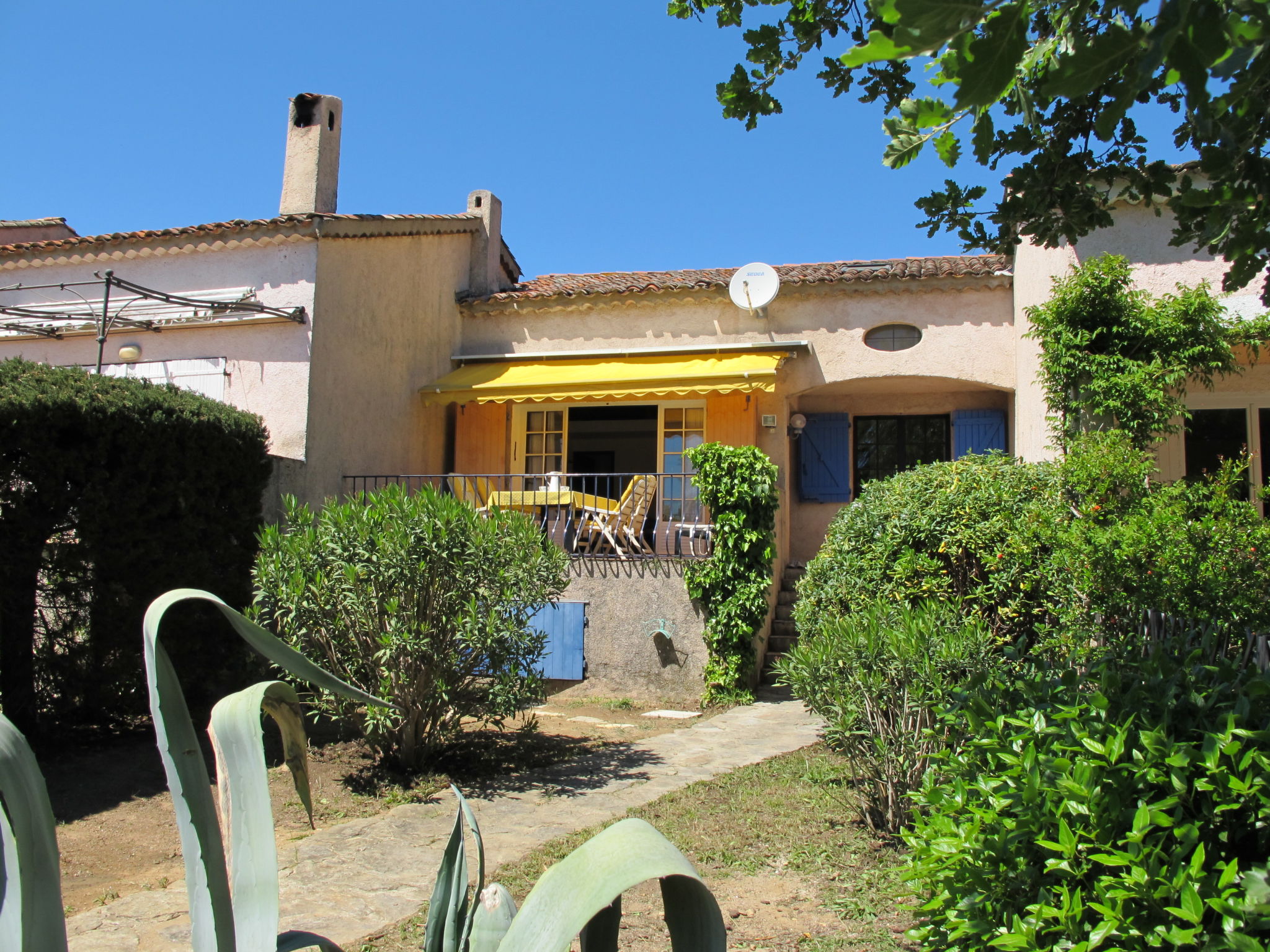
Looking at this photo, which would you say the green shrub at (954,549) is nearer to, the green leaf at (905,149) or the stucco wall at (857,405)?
the green leaf at (905,149)

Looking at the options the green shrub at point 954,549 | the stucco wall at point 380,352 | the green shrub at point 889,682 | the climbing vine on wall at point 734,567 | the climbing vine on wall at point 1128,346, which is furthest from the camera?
the stucco wall at point 380,352

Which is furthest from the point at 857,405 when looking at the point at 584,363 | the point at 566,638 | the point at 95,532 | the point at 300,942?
the point at 300,942

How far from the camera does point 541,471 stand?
17188 millimetres

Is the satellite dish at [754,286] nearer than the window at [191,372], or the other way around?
the window at [191,372]

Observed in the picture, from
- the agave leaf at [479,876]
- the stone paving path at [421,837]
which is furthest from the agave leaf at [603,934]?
the stone paving path at [421,837]

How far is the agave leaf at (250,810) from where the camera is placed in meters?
1.99

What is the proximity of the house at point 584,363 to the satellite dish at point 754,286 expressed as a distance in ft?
1.25

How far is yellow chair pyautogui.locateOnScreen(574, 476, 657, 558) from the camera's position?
13.8m

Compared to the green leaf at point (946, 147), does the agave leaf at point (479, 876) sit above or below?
below

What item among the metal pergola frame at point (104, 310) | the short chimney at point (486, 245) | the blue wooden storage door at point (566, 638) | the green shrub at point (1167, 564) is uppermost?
the short chimney at point (486, 245)

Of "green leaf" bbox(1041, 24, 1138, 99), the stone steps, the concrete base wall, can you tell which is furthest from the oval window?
"green leaf" bbox(1041, 24, 1138, 99)

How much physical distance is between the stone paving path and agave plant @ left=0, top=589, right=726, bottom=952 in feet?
10.3

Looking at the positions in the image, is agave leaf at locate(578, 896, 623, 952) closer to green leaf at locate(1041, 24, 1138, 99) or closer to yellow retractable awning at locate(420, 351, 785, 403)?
green leaf at locate(1041, 24, 1138, 99)

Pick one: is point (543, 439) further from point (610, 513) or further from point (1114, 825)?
point (1114, 825)
